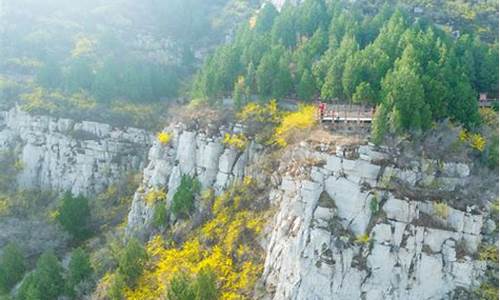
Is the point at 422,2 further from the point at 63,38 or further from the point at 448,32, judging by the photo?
the point at 63,38

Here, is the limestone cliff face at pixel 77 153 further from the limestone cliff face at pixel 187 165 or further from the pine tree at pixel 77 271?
the pine tree at pixel 77 271

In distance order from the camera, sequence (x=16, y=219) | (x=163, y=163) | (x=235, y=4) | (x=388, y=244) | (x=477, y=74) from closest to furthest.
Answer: (x=388, y=244)
(x=477, y=74)
(x=163, y=163)
(x=16, y=219)
(x=235, y=4)

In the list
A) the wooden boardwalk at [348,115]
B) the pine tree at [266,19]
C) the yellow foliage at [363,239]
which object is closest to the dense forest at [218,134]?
the yellow foliage at [363,239]

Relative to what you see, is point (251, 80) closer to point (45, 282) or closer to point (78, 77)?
point (45, 282)

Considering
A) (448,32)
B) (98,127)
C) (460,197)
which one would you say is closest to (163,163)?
(98,127)

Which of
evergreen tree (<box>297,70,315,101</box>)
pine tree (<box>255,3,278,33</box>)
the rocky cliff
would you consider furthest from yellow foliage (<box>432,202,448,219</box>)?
pine tree (<box>255,3,278,33</box>)

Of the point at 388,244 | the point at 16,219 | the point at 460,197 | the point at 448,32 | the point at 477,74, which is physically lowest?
the point at 16,219

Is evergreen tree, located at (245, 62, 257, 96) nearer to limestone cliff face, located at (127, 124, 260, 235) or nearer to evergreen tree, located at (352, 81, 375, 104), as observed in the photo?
A: limestone cliff face, located at (127, 124, 260, 235)
